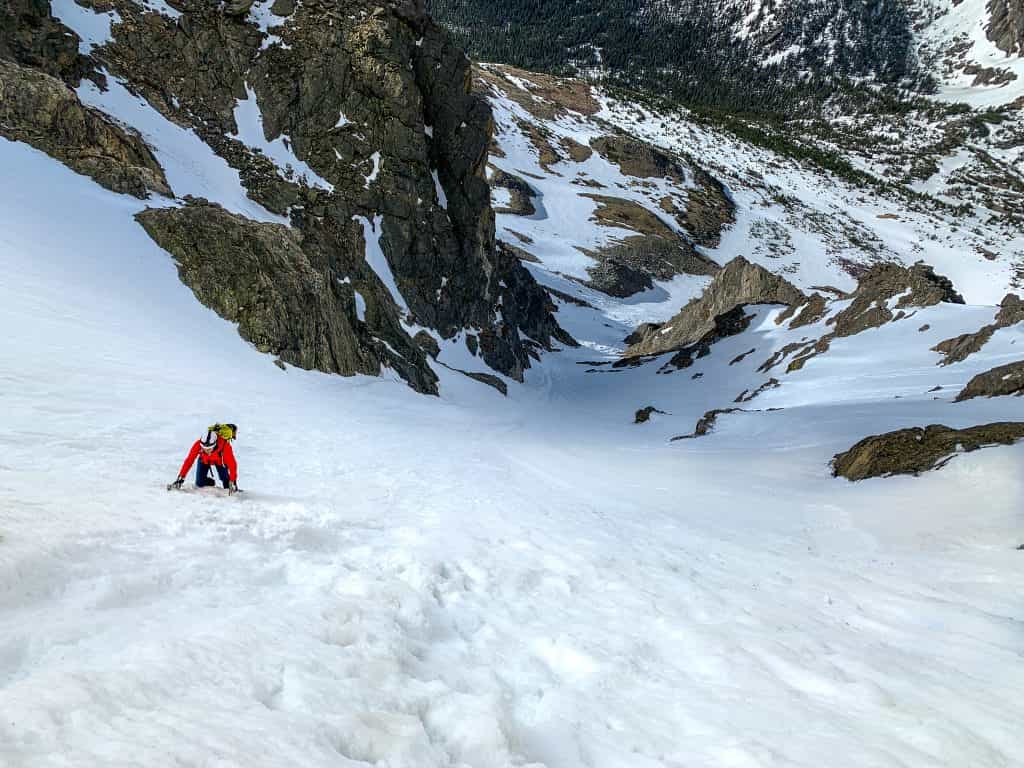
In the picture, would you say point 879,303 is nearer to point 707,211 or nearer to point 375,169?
point 375,169

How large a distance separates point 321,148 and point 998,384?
38092mm

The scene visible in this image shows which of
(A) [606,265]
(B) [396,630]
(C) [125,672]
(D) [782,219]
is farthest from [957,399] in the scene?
(D) [782,219]

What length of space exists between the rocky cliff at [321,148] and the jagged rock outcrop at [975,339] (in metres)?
27.3

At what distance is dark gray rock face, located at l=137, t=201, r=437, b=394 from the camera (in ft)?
74.2

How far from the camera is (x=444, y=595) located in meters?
6.16

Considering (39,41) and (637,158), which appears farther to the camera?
(637,158)

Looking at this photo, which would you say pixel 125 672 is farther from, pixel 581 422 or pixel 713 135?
pixel 713 135

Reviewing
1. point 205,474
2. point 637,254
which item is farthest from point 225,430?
point 637,254

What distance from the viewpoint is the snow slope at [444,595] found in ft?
11.4

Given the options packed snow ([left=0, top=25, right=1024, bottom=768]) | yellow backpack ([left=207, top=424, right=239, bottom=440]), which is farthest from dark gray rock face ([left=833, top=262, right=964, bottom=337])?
yellow backpack ([left=207, top=424, right=239, bottom=440])

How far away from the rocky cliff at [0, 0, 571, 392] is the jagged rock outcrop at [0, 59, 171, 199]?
0.09 m

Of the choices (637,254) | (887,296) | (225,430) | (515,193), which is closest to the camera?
(225,430)

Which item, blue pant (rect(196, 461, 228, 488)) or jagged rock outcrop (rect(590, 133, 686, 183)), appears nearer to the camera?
blue pant (rect(196, 461, 228, 488))

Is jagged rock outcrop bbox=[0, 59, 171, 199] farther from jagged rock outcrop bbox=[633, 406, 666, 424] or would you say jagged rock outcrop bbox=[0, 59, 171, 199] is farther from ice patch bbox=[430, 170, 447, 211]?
jagged rock outcrop bbox=[633, 406, 666, 424]
